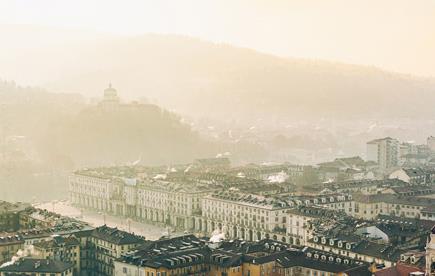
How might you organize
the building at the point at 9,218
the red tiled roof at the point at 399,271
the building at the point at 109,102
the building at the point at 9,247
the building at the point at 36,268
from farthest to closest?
the building at the point at 109,102, the building at the point at 9,218, the building at the point at 9,247, the building at the point at 36,268, the red tiled roof at the point at 399,271

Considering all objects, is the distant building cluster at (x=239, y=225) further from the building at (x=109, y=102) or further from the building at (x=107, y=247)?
the building at (x=109, y=102)

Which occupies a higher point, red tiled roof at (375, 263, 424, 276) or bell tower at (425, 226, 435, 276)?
bell tower at (425, 226, 435, 276)

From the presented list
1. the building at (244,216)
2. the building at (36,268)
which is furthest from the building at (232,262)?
the building at (244,216)

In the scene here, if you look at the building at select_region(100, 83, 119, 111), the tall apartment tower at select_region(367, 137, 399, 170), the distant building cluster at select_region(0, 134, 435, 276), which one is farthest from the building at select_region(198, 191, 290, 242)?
the building at select_region(100, 83, 119, 111)

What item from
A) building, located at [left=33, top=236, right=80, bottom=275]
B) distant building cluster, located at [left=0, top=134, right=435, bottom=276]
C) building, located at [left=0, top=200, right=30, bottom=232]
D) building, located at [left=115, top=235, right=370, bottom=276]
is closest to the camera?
building, located at [left=115, top=235, right=370, bottom=276]

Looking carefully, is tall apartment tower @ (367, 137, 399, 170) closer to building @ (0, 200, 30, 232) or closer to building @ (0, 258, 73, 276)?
building @ (0, 200, 30, 232)

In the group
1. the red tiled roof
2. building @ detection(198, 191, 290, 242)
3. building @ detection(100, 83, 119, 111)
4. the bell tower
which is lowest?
building @ detection(198, 191, 290, 242)

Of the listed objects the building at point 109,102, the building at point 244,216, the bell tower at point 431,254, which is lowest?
the building at point 244,216

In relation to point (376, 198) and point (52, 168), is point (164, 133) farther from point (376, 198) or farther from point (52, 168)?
point (376, 198)
